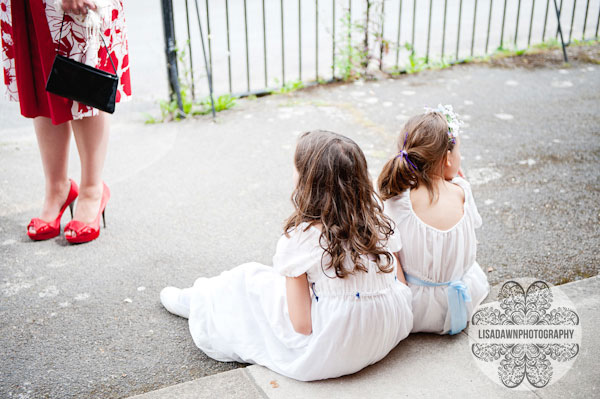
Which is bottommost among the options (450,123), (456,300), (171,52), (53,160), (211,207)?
(211,207)

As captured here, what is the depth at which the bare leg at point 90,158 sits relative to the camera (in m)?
3.30

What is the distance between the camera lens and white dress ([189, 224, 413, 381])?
228 centimetres

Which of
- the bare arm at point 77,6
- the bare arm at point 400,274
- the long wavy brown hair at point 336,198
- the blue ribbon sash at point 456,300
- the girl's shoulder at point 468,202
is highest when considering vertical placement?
the bare arm at point 77,6

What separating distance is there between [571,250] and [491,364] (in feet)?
3.82

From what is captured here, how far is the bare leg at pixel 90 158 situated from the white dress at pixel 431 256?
1653 millimetres

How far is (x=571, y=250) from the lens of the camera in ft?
10.6

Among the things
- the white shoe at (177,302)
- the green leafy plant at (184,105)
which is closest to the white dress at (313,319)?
the white shoe at (177,302)

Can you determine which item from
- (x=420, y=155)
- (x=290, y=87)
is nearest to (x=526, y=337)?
(x=420, y=155)

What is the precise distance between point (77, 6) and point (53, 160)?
86 centimetres

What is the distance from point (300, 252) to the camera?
2277 millimetres

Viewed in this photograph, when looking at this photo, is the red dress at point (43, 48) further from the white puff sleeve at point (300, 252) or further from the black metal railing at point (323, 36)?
the black metal railing at point (323, 36)

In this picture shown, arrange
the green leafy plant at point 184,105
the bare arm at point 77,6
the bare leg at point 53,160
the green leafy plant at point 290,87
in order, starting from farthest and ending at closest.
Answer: the green leafy plant at point 290,87
the green leafy plant at point 184,105
the bare leg at point 53,160
the bare arm at point 77,6

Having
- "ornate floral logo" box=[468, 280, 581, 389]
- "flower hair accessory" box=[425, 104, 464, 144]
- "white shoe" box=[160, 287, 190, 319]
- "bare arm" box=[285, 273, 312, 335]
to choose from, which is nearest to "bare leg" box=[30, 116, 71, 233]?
"white shoe" box=[160, 287, 190, 319]

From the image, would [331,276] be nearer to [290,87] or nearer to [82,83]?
[82,83]
